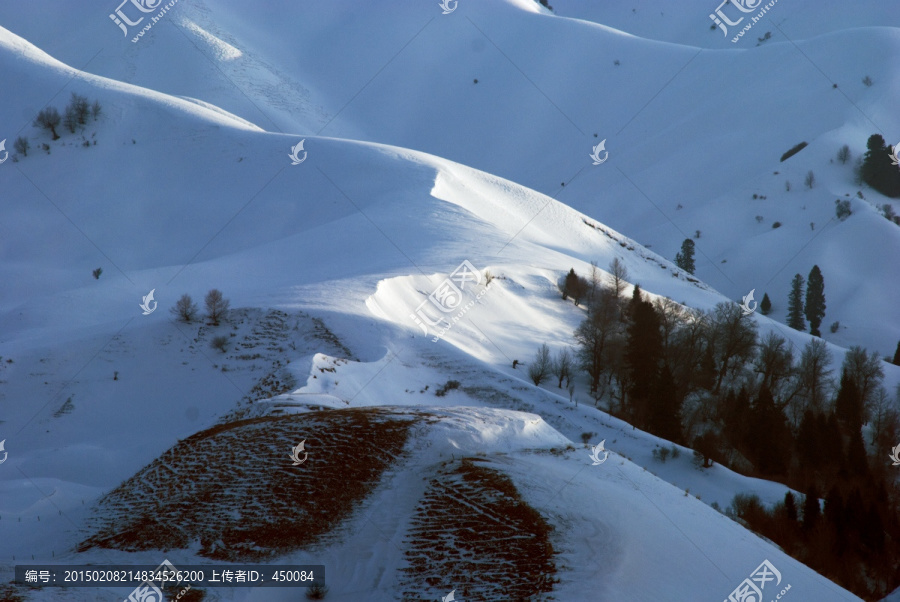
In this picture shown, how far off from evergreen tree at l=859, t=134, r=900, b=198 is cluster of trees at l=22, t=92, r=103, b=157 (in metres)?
83.4

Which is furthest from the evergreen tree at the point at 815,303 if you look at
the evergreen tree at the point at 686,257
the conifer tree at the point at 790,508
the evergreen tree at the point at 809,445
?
the conifer tree at the point at 790,508

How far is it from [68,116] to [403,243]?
31.8m

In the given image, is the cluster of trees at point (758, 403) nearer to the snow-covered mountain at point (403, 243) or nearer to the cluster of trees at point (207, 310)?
the snow-covered mountain at point (403, 243)

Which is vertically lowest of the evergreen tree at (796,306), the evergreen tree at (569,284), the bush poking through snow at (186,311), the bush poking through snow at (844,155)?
the bush poking through snow at (186,311)

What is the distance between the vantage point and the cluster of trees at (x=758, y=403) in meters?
20.9

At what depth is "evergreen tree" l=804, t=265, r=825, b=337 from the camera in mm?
64250

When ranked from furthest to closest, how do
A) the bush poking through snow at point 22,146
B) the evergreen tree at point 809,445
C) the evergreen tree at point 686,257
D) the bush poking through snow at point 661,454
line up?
the evergreen tree at point 686,257 < the bush poking through snow at point 22,146 < the evergreen tree at point 809,445 < the bush poking through snow at point 661,454

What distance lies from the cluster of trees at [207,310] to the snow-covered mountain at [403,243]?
509 millimetres

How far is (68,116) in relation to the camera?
51.3m

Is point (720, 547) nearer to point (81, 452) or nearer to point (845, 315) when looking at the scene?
point (81, 452)

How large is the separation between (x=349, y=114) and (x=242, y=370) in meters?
88.5

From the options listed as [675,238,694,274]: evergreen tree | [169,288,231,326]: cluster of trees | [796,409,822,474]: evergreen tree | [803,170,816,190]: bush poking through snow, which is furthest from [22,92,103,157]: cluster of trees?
[803,170,816,190]: bush poking through snow

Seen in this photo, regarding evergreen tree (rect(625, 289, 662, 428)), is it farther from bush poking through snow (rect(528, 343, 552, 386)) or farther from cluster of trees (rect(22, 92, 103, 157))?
cluster of trees (rect(22, 92, 103, 157))

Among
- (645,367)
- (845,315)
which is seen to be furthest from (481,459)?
(845,315)
